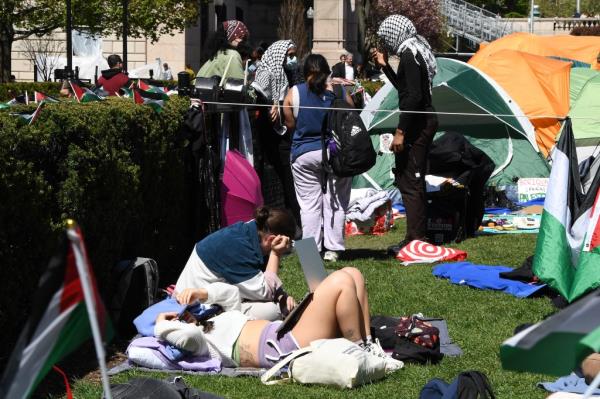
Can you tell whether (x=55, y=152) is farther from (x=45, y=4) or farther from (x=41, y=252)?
(x=45, y=4)

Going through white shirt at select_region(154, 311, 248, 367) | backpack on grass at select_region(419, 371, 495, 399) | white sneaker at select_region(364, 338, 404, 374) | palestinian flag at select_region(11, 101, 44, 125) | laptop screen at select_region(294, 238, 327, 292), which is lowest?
white sneaker at select_region(364, 338, 404, 374)

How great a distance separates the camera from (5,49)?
90.8 ft

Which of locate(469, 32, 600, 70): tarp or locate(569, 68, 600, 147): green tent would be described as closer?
locate(569, 68, 600, 147): green tent

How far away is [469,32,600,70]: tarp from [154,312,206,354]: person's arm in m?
16.3

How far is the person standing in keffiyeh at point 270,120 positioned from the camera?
10.5m

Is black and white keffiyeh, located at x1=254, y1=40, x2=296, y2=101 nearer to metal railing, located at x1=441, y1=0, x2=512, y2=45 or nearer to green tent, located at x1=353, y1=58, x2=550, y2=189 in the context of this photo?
green tent, located at x1=353, y1=58, x2=550, y2=189

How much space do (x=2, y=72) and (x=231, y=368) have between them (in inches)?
891

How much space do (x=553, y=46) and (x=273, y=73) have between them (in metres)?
14.8

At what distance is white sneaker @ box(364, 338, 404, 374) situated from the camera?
236 inches

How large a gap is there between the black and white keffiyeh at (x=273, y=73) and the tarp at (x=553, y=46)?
1121 centimetres

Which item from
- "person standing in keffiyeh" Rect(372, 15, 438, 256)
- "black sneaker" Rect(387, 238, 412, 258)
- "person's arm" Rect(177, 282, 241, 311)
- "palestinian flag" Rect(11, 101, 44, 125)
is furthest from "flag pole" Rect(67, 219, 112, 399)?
"black sneaker" Rect(387, 238, 412, 258)

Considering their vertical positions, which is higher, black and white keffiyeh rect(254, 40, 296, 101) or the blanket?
black and white keffiyeh rect(254, 40, 296, 101)

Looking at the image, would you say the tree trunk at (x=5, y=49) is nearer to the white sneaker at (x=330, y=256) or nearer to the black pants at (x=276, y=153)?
the black pants at (x=276, y=153)

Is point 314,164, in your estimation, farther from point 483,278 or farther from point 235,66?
point 483,278
